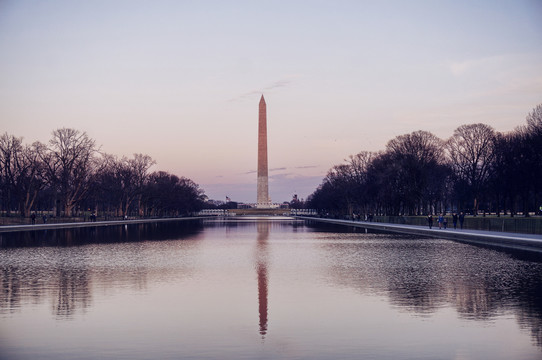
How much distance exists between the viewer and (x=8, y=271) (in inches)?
741

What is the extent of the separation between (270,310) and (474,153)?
2830 inches

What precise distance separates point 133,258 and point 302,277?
9050mm

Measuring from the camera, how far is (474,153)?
7800 cm

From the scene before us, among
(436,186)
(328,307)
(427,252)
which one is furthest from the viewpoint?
(436,186)

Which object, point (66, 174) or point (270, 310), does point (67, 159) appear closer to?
point (66, 174)

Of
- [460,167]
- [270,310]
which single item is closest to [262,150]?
[460,167]

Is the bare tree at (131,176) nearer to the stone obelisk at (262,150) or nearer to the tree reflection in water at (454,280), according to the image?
the stone obelisk at (262,150)

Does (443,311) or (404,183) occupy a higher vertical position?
(404,183)

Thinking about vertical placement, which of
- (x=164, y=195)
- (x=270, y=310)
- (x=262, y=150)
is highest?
(x=262, y=150)

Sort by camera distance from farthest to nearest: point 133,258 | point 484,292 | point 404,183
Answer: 1. point 404,183
2. point 133,258
3. point 484,292

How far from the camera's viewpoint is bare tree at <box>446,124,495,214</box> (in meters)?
77.1

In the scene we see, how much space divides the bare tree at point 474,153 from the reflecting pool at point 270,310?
5868cm

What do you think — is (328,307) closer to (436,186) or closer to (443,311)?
(443,311)

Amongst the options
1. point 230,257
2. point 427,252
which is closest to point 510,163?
point 427,252
